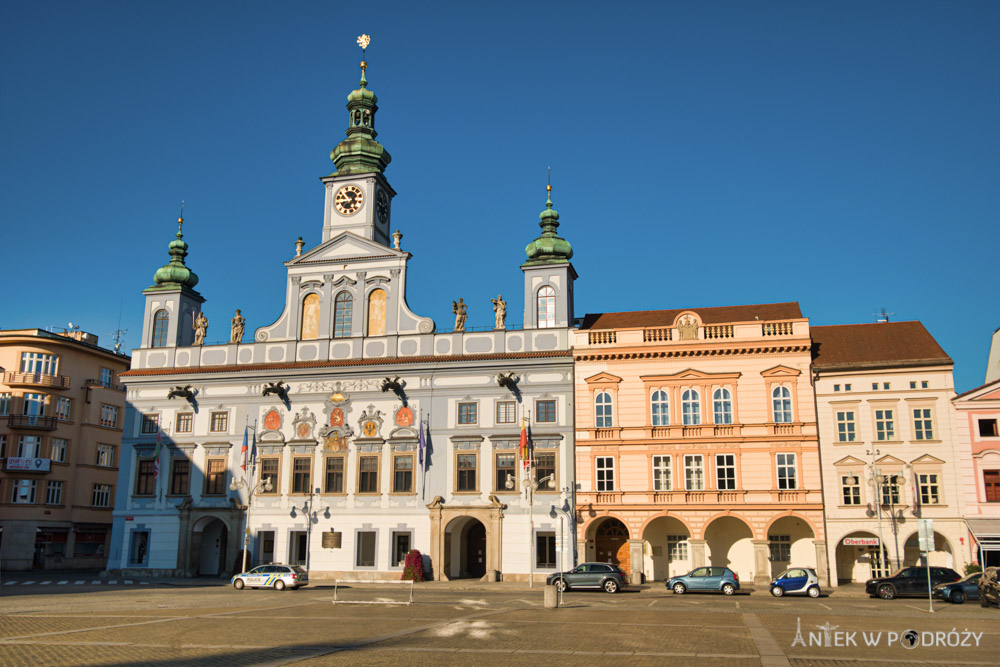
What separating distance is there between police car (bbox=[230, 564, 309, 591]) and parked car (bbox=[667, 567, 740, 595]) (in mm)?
17161

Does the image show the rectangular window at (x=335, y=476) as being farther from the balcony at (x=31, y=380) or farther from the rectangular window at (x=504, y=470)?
the balcony at (x=31, y=380)

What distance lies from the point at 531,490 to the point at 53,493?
130 feet

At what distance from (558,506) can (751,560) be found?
1025cm

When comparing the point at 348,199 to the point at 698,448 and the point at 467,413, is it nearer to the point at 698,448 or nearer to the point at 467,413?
the point at 467,413

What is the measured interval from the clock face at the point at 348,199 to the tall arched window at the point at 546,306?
511 inches

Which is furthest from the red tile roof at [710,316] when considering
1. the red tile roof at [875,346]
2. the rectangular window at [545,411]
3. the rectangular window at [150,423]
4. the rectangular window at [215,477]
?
the rectangular window at [150,423]

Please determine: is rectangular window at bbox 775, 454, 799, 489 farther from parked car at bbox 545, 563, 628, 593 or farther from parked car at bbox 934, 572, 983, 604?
parked car at bbox 545, 563, 628, 593

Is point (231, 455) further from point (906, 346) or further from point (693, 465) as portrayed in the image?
point (906, 346)

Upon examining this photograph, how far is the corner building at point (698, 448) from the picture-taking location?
4509 centimetres

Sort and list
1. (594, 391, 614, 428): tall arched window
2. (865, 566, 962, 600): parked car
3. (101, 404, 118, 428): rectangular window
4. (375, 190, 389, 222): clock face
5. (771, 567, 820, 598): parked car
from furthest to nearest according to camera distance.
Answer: (101, 404, 118, 428): rectangular window
(375, 190, 389, 222): clock face
(594, 391, 614, 428): tall arched window
(771, 567, 820, 598): parked car
(865, 566, 962, 600): parked car

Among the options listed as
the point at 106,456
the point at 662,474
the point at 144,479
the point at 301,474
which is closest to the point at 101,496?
the point at 106,456

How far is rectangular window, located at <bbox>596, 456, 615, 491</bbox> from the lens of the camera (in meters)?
47.1

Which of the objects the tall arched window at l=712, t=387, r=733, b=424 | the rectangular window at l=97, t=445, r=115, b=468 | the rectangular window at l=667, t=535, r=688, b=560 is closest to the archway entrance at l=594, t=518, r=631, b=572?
the rectangular window at l=667, t=535, r=688, b=560

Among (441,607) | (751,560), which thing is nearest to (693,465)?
(751,560)
